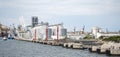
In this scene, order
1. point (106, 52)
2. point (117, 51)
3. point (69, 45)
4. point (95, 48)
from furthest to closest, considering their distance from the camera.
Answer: point (69, 45)
point (95, 48)
point (106, 52)
point (117, 51)

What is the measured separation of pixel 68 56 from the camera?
8469 centimetres

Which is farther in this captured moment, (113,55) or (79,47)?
(79,47)

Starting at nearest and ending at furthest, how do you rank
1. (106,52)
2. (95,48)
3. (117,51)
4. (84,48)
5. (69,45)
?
(117,51), (106,52), (95,48), (84,48), (69,45)

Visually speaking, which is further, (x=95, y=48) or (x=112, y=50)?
(x=95, y=48)

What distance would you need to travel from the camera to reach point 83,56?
86375mm

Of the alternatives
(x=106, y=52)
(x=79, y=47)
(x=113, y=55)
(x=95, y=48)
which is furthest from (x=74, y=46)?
(x=113, y=55)

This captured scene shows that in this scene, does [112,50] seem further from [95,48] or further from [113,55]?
[95,48]

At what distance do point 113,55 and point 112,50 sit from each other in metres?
1.47

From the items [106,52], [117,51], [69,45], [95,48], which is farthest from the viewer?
[69,45]

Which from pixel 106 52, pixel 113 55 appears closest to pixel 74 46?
pixel 106 52

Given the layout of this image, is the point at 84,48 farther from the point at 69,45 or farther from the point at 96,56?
the point at 96,56

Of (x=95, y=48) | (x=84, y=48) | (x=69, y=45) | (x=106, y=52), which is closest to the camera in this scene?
(x=106, y=52)

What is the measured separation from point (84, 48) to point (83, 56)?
37.6 metres

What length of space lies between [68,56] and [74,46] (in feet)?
145
